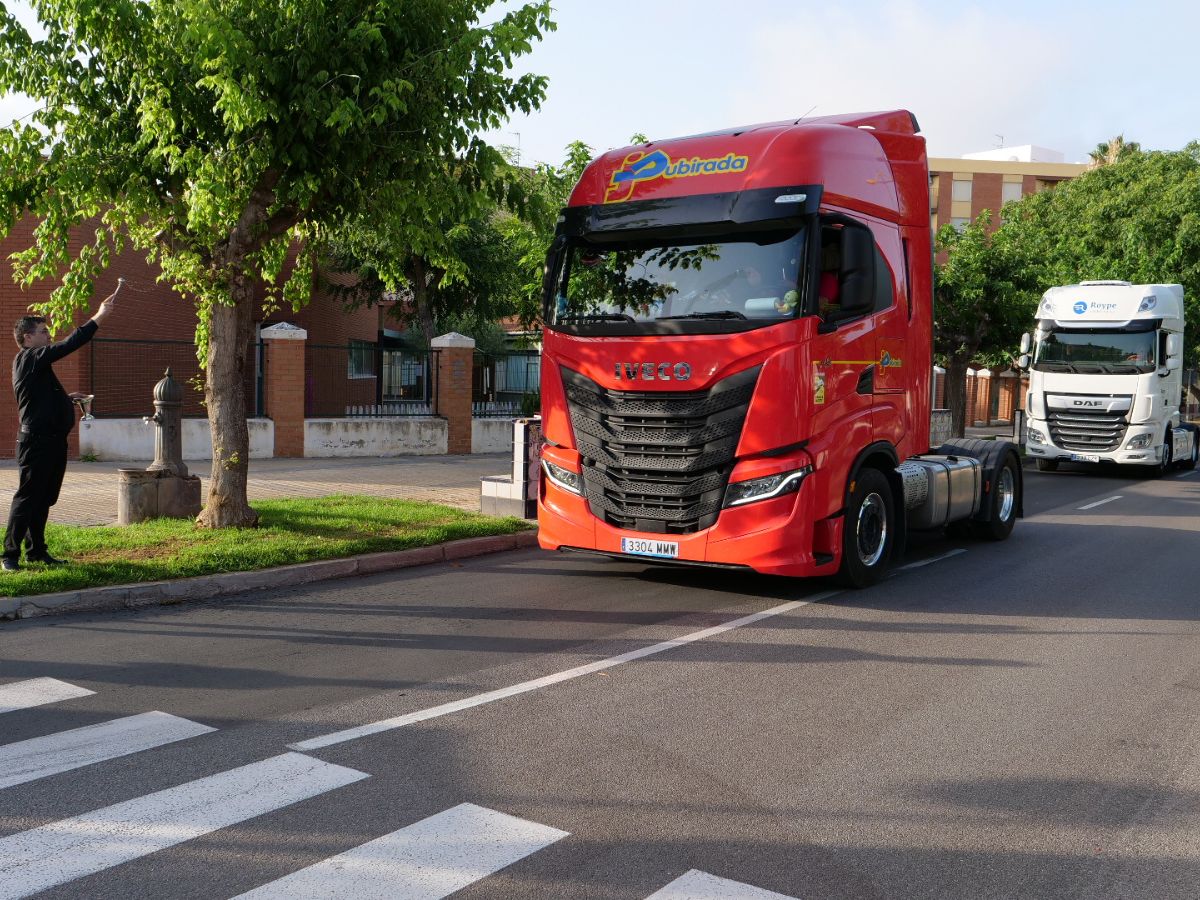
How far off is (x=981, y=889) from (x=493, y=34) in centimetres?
788

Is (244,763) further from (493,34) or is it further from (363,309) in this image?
(363,309)

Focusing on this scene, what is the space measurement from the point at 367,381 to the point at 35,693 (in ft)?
48.0

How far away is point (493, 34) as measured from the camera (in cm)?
927

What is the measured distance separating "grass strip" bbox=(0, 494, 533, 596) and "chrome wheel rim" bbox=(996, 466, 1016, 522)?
524cm

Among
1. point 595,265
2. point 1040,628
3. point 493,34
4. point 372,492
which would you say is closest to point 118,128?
point 493,34

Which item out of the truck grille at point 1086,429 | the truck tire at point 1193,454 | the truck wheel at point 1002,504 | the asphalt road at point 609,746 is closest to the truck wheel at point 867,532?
the asphalt road at point 609,746

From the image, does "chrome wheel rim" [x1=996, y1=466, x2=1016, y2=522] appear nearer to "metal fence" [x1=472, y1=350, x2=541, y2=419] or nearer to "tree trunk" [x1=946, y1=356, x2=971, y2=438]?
"metal fence" [x1=472, y1=350, x2=541, y2=419]

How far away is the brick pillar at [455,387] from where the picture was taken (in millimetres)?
20656

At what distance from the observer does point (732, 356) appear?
7812 millimetres

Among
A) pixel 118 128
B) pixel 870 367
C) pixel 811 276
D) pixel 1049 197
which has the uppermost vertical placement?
pixel 1049 197

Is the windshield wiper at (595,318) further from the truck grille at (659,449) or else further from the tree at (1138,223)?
the tree at (1138,223)

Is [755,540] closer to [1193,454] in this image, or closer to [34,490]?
[34,490]

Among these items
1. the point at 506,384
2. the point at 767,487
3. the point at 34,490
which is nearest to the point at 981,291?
the point at 506,384

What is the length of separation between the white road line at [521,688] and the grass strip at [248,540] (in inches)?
146
